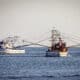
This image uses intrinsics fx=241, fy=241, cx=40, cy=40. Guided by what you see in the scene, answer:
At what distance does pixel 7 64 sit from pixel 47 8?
2733mm

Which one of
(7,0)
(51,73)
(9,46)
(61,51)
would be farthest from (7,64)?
(7,0)

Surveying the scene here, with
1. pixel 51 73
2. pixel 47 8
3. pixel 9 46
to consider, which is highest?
pixel 47 8

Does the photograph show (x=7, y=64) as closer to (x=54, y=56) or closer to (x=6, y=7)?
(x=54, y=56)

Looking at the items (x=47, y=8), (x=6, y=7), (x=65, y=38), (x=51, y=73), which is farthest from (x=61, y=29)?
(x=51, y=73)

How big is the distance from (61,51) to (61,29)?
2.08 meters

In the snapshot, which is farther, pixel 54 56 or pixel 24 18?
pixel 24 18

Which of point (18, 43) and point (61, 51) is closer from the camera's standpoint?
point (61, 51)

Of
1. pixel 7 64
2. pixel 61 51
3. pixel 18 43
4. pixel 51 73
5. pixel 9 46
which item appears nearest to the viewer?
pixel 51 73

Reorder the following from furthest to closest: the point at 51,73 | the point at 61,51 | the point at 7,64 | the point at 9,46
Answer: the point at 9,46, the point at 61,51, the point at 7,64, the point at 51,73

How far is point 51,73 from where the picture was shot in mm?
1874

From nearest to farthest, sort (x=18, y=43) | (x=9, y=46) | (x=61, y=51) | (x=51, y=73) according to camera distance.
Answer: (x=51, y=73) < (x=61, y=51) < (x=9, y=46) < (x=18, y=43)

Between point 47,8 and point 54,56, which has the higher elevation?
point 47,8

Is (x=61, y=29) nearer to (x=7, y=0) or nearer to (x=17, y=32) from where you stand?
(x=17, y=32)

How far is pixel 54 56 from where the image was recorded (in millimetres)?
2807
